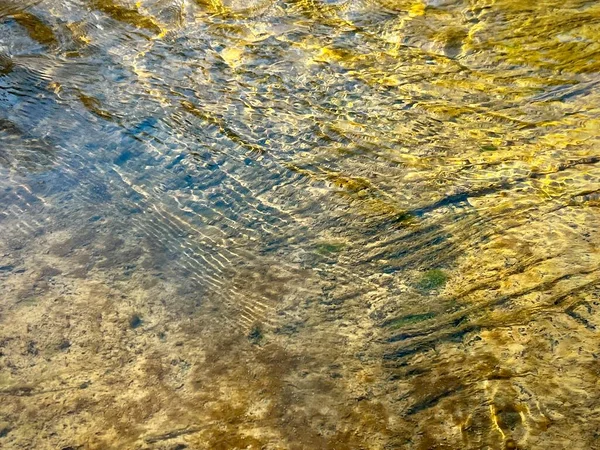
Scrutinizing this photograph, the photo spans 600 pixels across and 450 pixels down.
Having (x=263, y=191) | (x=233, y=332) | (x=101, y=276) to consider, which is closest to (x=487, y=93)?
(x=263, y=191)

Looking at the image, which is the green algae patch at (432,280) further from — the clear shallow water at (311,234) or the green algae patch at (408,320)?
the green algae patch at (408,320)

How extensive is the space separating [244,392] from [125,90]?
3023 millimetres

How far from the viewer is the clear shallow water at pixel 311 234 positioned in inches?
108

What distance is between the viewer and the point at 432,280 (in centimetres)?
319

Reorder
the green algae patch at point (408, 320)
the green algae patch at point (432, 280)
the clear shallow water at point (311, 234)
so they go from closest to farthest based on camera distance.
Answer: the clear shallow water at point (311, 234)
the green algae patch at point (408, 320)
the green algae patch at point (432, 280)

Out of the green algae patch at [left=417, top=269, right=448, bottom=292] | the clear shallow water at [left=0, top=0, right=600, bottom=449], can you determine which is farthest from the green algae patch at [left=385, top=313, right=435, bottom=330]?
the green algae patch at [left=417, top=269, right=448, bottom=292]

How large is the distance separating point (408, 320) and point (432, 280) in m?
0.29

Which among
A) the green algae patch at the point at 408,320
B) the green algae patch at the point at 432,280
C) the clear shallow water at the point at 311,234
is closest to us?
the clear shallow water at the point at 311,234

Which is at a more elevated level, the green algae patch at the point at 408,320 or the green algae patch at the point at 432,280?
the green algae patch at the point at 432,280

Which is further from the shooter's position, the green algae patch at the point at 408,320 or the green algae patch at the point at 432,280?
the green algae patch at the point at 432,280

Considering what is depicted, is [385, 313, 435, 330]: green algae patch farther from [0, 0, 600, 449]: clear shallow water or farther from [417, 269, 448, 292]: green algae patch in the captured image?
[417, 269, 448, 292]: green algae patch

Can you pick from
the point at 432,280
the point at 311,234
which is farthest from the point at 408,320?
the point at 311,234

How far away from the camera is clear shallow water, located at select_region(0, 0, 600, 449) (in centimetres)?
274

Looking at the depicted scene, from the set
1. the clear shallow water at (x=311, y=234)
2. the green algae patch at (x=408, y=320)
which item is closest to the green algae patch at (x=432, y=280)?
the clear shallow water at (x=311, y=234)
